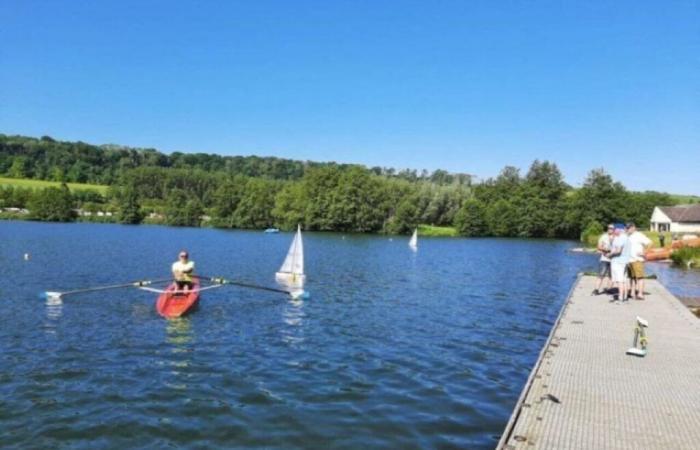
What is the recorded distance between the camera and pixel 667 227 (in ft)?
320

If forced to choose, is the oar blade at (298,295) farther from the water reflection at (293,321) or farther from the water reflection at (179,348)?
the water reflection at (179,348)

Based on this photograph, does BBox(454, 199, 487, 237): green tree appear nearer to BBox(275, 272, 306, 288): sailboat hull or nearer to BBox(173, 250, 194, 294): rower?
BBox(275, 272, 306, 288): sailboat hull

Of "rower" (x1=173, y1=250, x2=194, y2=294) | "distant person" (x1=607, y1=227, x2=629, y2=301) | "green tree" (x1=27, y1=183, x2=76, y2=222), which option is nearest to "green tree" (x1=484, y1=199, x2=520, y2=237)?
"green tree" (x1=27, y1=183, x2=76, y2=222)

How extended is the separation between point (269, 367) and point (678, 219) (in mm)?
95863

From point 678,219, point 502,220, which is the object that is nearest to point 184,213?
point 502,220

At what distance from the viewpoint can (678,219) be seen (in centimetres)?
9331

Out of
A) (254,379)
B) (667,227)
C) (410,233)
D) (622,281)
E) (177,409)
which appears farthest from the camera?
(410,233)

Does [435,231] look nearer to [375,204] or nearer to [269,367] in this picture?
[375,204]

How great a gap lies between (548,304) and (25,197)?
14500cm

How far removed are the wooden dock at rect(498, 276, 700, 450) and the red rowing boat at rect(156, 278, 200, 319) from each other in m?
12.5

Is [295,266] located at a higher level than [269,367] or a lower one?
higher

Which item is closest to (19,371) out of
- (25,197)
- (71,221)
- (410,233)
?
(410,233)

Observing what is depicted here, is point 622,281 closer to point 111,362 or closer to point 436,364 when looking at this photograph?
point 436,364

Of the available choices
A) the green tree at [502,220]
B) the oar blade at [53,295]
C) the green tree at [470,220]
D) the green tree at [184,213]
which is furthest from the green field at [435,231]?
the oar blade at [53,295]
